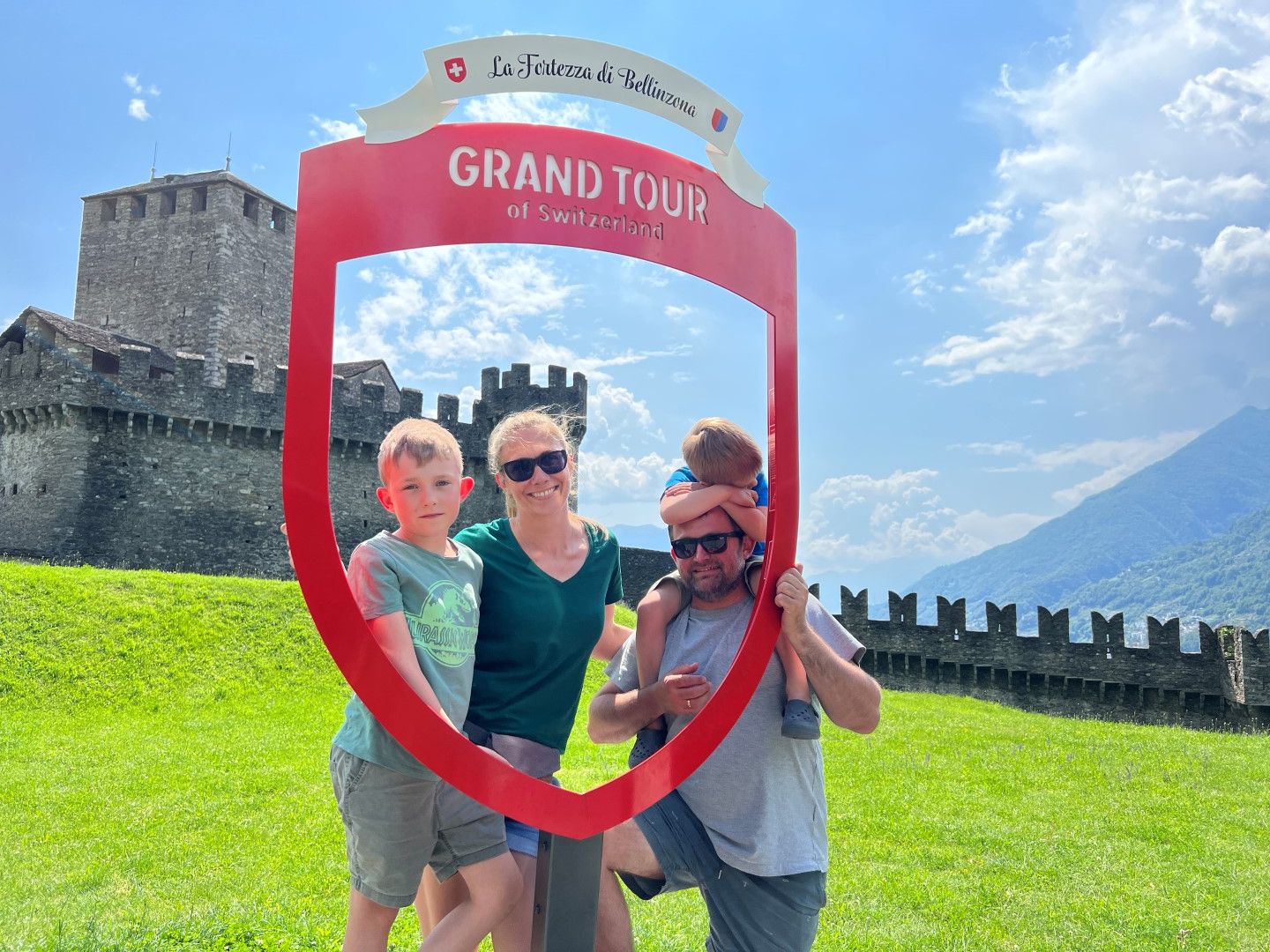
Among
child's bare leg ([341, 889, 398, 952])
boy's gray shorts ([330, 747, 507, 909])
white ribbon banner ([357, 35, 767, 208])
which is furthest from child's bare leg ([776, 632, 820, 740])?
white ribbon banner ([357, 35, 767, 208])

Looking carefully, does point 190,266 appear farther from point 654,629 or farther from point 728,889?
point 728,889

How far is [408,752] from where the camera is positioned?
7.92 ft

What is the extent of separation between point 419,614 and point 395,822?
2.06ft

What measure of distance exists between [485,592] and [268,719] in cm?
932

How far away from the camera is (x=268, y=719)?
417 inches

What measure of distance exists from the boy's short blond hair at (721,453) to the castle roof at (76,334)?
22.7m

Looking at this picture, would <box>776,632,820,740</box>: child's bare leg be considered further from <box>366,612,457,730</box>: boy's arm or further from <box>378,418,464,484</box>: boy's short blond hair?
<box>378,418,464,484</box>: boy's short blond hair

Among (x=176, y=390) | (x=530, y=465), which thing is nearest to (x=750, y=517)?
(x=530, y=465)

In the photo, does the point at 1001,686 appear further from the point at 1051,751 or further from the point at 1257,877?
the point at 1257,877

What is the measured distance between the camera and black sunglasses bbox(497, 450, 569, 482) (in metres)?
2.61

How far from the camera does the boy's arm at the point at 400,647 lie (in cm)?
230

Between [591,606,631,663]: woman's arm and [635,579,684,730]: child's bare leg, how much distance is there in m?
0.13

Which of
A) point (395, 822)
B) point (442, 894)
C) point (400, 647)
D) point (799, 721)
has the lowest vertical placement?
point (442, 894)

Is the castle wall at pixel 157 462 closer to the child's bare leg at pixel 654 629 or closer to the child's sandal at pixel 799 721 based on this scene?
the child's bare leg at pixel 654 629
